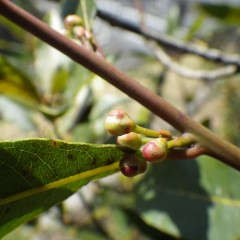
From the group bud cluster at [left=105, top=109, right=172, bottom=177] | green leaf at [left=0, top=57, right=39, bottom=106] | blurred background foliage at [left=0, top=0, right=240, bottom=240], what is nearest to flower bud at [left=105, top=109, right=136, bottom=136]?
bud cluster at [left=105, top=109, right=172, bottom=177]

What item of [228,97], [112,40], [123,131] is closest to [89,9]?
[123,131]

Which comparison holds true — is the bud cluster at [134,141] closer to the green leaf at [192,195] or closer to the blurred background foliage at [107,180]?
the blurred background foliage at [107,180]

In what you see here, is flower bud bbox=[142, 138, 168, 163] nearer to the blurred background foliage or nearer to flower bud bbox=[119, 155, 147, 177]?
flower bud bbox=[119, 155, 147, 177]

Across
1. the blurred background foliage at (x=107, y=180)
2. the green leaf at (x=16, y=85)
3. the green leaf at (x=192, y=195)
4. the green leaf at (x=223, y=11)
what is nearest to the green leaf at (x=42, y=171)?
the blurred background foliage at (x=107, y=180)

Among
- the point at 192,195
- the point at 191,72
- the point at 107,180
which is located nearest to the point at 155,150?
the point at 192,195

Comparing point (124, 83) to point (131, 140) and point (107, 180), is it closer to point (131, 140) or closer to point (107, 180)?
point (131, 140)

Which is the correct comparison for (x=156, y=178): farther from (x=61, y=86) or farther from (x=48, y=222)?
(x=48, y=222)

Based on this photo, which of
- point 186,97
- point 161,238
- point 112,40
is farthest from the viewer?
point 112,40
